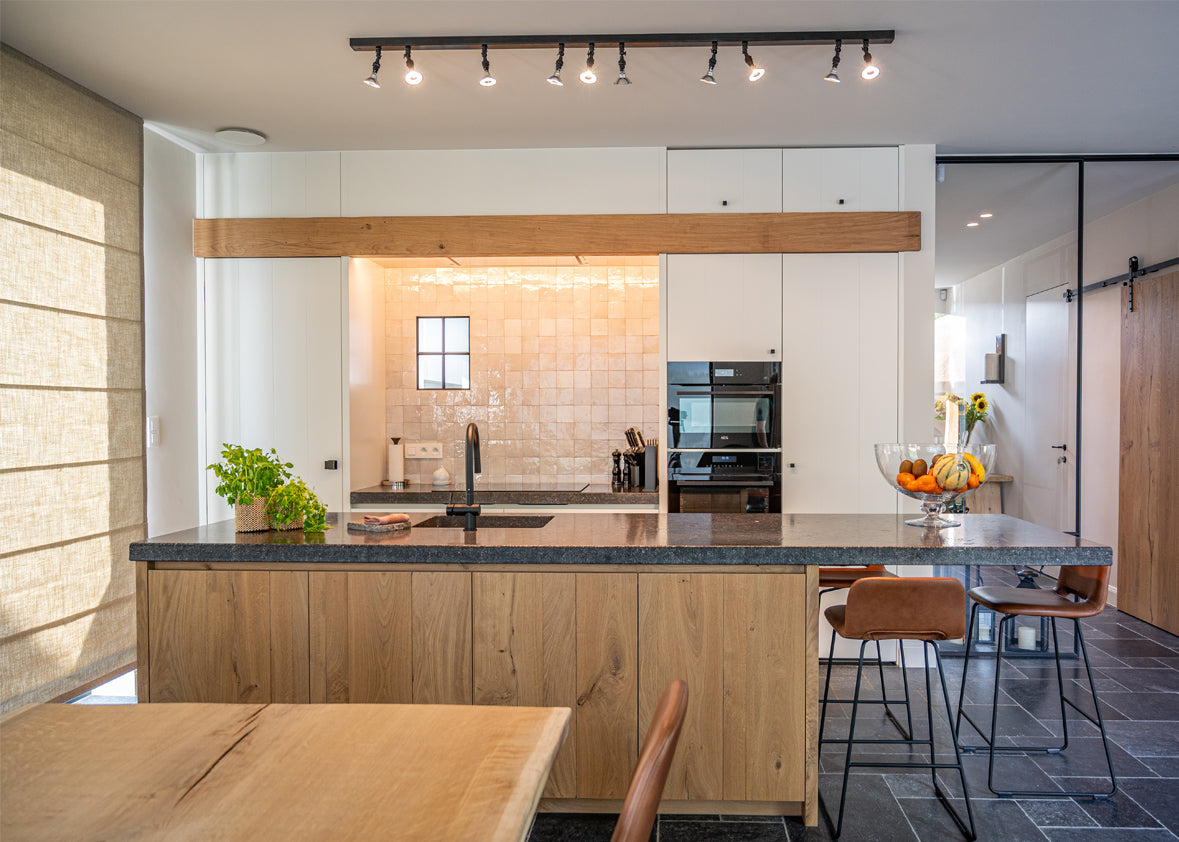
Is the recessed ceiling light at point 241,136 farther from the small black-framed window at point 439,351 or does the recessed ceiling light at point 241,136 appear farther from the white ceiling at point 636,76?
the small black-framed window at point 439,351

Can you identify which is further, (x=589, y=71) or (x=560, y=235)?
(x=560, y=235)

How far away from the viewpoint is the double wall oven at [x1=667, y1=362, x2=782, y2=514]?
3951 mm

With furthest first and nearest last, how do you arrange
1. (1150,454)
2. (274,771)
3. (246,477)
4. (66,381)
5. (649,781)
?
1. (1150,454)
2. (66,381)
3. (246,477)
4. (274,771)
5. (649,781)

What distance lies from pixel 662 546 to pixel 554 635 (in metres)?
0.45

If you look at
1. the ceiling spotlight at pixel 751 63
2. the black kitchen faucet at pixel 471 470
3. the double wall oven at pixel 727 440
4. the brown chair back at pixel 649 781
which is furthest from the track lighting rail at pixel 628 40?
the brown chair back at pixel 649 781

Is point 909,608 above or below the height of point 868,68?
below

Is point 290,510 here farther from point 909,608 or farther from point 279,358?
point 909,608

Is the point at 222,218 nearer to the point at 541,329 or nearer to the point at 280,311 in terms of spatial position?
the point at 280,311

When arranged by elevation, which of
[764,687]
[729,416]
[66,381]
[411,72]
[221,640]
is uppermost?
[411,72]

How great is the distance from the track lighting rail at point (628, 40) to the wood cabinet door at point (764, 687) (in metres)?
2.01

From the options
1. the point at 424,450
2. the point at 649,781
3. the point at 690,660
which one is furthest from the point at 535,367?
the point at 649,781

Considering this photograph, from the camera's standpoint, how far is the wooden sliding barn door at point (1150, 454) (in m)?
4.25

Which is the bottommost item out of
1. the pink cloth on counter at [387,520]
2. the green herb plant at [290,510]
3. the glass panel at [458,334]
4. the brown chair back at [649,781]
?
the brown chair back at [649,781]

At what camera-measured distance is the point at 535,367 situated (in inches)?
189
